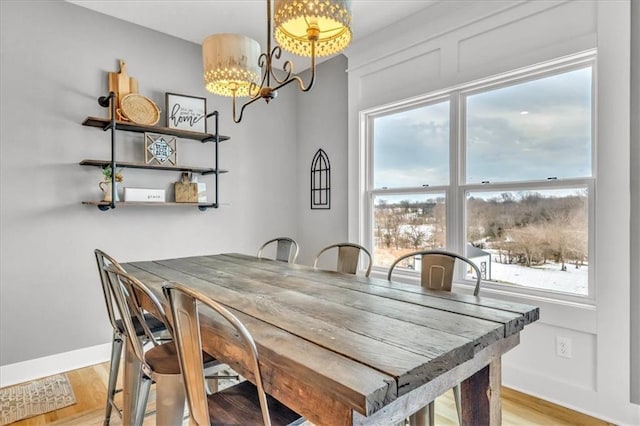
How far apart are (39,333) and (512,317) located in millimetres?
3051

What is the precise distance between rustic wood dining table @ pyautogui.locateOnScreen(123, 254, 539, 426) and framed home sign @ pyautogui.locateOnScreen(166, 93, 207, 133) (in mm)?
1882

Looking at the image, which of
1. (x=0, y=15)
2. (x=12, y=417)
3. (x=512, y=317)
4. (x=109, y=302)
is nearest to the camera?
(x=512, y=317)

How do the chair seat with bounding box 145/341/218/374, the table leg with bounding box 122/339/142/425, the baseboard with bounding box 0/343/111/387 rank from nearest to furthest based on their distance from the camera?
the chair seat with bounding box 145/341/218/374, the table leg with bounding box 122/339/142/425, the baseboard with bounding box 0/343/111/387

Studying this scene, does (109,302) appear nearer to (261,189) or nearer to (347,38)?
(347,38)

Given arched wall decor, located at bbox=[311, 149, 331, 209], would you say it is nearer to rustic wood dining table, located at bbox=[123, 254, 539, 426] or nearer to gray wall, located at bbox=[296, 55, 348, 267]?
gray wall, located at bbox=[296, 55, 348, 267]

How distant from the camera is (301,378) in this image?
85 centimetres

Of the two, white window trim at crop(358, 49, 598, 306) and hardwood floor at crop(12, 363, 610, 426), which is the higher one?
white window trim at crop(358, 49, 598, 306)

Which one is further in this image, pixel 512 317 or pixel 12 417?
pixel 12 417

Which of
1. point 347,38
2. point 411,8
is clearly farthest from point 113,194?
point 411,8

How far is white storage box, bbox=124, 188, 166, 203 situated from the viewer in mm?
2910

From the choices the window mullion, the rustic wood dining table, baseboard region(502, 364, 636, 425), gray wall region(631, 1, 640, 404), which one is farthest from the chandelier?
baseboard region(502, 364, 636, 425)

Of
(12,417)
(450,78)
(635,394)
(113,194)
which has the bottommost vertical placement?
(12,417)

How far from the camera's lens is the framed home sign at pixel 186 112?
3184mm

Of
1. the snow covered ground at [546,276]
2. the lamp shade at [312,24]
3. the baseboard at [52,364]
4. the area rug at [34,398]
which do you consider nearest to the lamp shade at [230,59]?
the lamp shade at [312,24]
